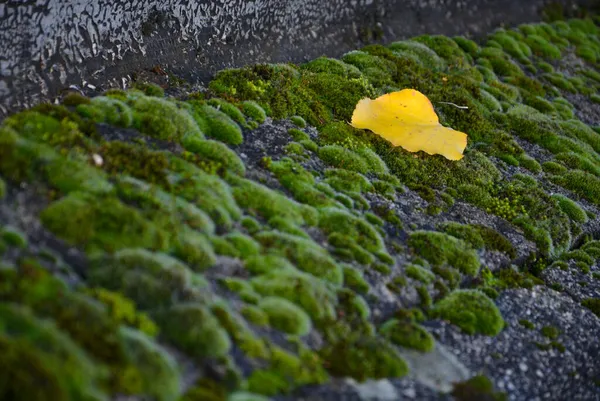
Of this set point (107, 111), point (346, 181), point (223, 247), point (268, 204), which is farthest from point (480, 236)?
point (107, 111)

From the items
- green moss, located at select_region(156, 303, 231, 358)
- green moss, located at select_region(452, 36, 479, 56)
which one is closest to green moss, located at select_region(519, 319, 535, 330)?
green moss, located at select_region(156, 303, 231, 358)

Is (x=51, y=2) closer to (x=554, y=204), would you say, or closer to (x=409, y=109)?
(x=409, y=109)

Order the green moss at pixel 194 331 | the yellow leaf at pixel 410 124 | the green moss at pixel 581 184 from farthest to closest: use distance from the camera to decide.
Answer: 1. the green moss at pixel 581 184
2. the yellow leaf at pixel 410 124
3. the green moss at pixel 194 331

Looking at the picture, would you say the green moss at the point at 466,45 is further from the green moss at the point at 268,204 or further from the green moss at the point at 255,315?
the green moss at the point at 255,315

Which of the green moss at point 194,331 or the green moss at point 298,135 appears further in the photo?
the green moss at point 298,135

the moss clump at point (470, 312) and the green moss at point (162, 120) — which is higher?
the green moss at point (162, 120)

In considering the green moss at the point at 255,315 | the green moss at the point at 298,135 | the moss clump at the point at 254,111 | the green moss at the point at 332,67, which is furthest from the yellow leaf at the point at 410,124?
the green moss at the point at 255,315

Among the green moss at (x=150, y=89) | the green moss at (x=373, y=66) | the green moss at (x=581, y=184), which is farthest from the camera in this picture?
the green moss at (x=373, y=66)
